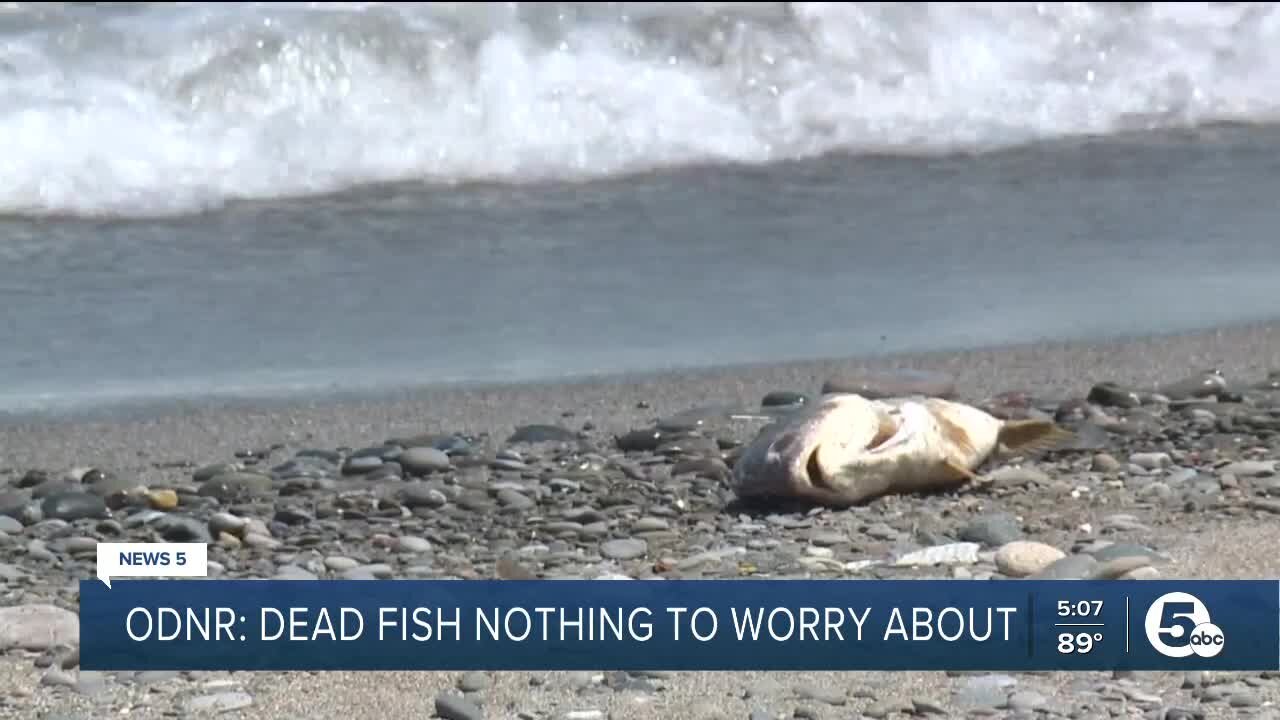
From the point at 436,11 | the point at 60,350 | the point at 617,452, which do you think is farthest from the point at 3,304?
the point at 436,11

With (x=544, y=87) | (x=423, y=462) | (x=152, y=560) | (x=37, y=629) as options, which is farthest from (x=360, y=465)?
(x=544, y=87)

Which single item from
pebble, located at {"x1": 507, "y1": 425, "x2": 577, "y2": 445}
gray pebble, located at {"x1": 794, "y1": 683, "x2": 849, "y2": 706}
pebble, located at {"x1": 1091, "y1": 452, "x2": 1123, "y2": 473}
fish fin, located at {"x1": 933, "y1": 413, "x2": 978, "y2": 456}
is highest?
pebble, located at {"x1": 507, "y1": 425, "x2": 577, "y2": 445}

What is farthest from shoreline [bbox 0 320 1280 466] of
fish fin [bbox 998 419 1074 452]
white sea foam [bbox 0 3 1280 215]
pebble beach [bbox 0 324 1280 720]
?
white sea foam [bbox 0 3 1280 215]

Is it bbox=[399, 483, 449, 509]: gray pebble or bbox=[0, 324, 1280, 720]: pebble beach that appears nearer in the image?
bbox=[0, 324, 1280, 720]: pebble beach

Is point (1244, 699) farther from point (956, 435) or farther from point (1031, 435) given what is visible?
point (1031, 435)

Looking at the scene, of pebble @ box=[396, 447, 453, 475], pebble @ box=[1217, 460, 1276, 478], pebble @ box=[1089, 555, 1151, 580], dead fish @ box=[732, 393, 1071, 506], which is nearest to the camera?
pebble @ box=[1089, 555, 1151, 580]

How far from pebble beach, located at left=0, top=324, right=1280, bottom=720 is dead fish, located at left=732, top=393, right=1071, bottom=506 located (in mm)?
47

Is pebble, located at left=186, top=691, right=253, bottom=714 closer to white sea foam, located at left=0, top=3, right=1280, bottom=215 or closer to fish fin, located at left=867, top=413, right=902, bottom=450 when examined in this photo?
fish fin, located at left=867, top=413, right=902, bottom=450

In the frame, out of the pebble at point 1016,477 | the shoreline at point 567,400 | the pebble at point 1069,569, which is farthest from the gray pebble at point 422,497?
the pebble at point 1069,569

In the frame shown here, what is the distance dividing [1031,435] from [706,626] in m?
1.39

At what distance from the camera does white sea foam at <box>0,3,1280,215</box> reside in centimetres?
787

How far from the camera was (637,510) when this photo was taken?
440cm

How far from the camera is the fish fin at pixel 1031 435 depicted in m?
4.65

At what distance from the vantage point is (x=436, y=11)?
9.22m
